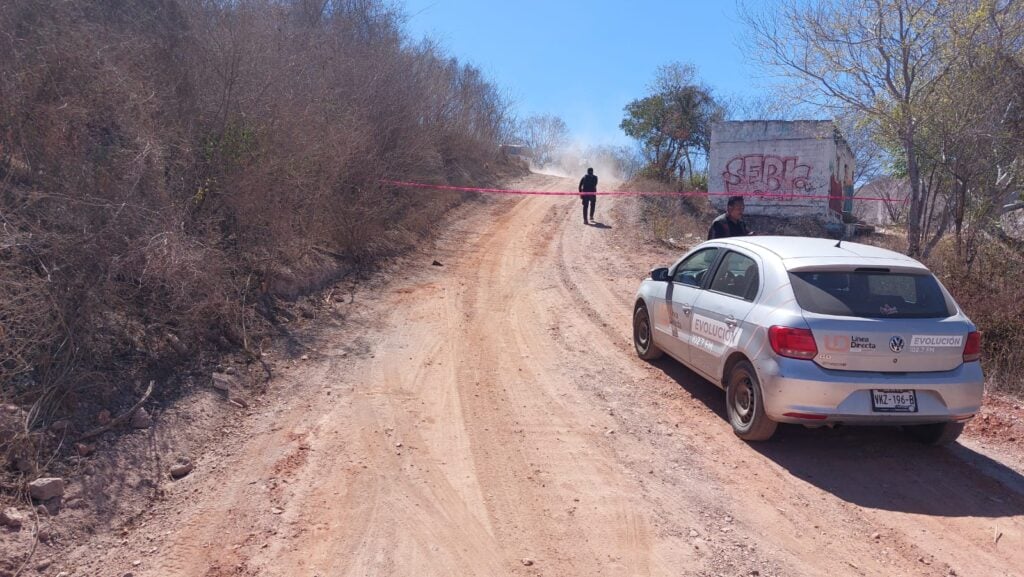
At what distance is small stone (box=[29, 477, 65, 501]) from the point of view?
4.39 meters

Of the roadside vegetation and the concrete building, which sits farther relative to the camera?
the concrete building

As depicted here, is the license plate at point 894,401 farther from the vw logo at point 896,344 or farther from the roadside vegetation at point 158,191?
the roadside vegetation at point 158,191

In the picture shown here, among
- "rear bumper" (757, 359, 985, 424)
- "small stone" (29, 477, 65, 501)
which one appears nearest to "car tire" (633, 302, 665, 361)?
"rear bumper" (757, 359, 985, 424)

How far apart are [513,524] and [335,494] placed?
126 centimetres

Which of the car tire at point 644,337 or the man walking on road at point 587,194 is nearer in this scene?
the car tire at point 644,337

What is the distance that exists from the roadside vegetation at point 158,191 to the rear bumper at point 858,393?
4.97 metres

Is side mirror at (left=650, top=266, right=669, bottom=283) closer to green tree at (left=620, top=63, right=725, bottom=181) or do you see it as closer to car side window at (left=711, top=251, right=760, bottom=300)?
car side window at (left=711, top=251, right=760, bottom=300)

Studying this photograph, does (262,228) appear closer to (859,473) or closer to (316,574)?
(316,574)

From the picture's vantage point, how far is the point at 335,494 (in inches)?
192

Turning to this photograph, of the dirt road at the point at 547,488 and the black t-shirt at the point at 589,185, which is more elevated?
the black t-shirt at the point at 589,185

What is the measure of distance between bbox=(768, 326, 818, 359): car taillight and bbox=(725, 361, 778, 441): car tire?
A: 0.35 m

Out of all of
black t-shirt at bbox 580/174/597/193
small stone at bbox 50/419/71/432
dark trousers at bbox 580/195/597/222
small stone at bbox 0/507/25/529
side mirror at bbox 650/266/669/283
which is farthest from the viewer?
black t-shirt at bbox 580/174/597/193

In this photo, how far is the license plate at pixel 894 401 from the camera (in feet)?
17.0

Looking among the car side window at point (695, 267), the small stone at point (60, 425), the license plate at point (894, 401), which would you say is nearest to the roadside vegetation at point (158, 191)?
the small stone at point (60, 425)
